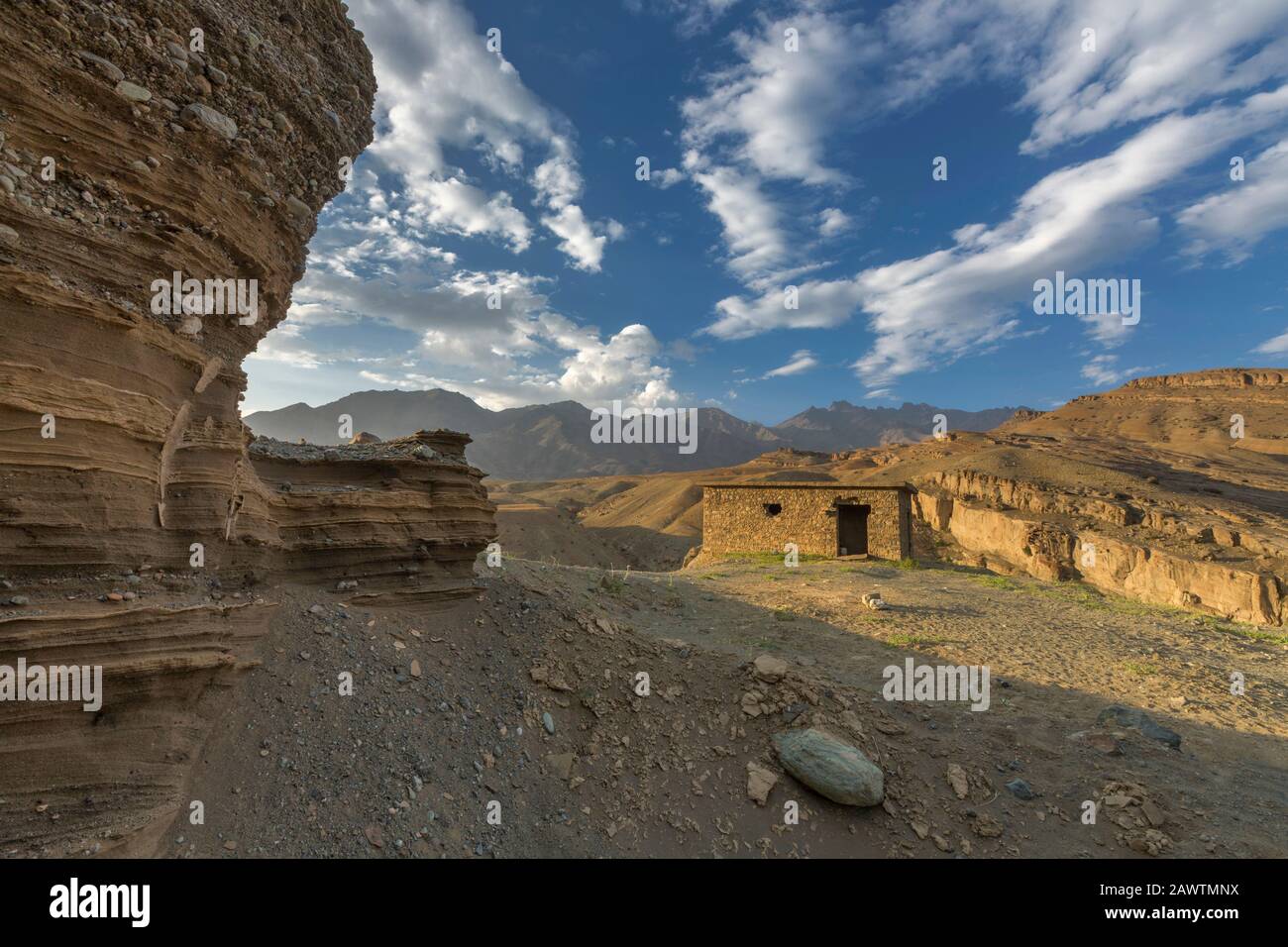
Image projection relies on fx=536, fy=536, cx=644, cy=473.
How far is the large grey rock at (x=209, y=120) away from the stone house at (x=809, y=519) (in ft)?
80.8

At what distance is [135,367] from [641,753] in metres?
6.41

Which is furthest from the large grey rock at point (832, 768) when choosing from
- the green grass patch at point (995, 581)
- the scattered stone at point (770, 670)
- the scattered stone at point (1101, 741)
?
the green grass patch at point (995, 581)

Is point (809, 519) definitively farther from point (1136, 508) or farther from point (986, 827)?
point (1136, 508)

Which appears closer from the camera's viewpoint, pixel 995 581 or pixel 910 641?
pixel 910 641

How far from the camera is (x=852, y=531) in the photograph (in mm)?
27766

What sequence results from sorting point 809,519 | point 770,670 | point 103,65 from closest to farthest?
point 103,65 → point 770,670 → point 809,519

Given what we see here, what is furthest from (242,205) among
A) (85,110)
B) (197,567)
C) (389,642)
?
(389,642)

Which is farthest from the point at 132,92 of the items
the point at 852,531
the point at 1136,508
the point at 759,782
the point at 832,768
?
the point at 1136,508

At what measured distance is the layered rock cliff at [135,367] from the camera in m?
3.95

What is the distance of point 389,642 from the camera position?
6.62 m

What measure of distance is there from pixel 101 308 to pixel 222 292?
1.36 meters

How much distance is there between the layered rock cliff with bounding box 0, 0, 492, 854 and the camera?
156 inches

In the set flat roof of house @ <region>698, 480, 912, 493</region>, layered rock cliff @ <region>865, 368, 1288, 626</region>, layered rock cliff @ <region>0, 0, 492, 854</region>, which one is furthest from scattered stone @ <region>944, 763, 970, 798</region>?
layered rock cliff @ <region>865, 368, 1288, 626</region>

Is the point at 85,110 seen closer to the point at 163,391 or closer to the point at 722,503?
the point at 163,391
